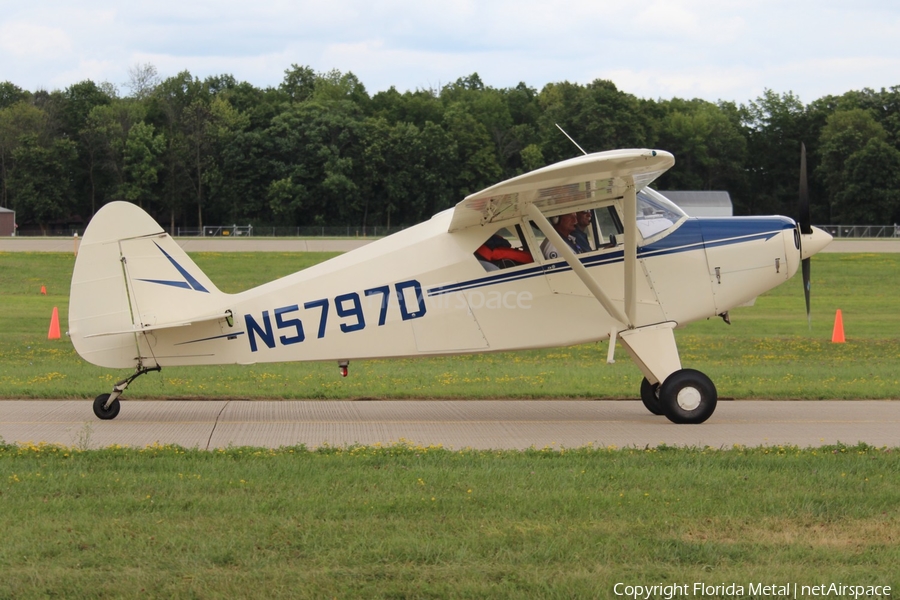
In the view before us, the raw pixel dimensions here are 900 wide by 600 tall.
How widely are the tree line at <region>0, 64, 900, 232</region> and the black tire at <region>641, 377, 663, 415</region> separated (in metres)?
61.9

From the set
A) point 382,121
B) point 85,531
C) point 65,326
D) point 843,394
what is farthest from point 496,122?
point 85,531

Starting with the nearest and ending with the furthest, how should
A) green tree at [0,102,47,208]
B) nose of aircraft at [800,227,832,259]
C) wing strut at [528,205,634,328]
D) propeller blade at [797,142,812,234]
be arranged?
wing strut at [528,205,634,328] → propeller blade at [797,142,812,234] → nose of aircraft at [800,227,832,259] → green tree at [0,102,47,208]

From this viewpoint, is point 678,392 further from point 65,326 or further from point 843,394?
Answer: point 65,326

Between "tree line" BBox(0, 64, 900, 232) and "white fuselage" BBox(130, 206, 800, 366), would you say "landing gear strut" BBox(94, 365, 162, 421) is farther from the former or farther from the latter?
"tree line" BBox(0, 64, 900, 232)

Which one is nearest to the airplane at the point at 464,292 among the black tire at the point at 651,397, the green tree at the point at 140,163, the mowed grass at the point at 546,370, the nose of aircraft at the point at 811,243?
the nose of aircraft at the point at 811,243

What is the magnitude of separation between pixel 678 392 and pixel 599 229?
2.07m

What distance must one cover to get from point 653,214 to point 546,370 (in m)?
5.47

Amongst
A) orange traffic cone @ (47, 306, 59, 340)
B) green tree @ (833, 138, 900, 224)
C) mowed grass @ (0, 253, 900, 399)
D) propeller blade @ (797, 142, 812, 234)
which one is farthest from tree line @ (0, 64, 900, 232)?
propeller blade @ (797, 142, 812, 234)

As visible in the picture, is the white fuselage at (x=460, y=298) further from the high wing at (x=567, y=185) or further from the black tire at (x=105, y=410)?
the black tire at (x=105, y=410)

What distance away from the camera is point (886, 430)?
35.0 feet

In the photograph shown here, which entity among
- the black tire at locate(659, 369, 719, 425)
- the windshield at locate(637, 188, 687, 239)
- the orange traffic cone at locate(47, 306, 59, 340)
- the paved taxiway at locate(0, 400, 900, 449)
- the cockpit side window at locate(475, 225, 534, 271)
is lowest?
the orange traffic cone at locate(47, 306, 59, 340)

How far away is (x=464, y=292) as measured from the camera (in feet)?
36.9

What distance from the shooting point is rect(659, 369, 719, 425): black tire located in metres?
10.9

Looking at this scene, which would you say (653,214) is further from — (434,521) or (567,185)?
(434,521)
